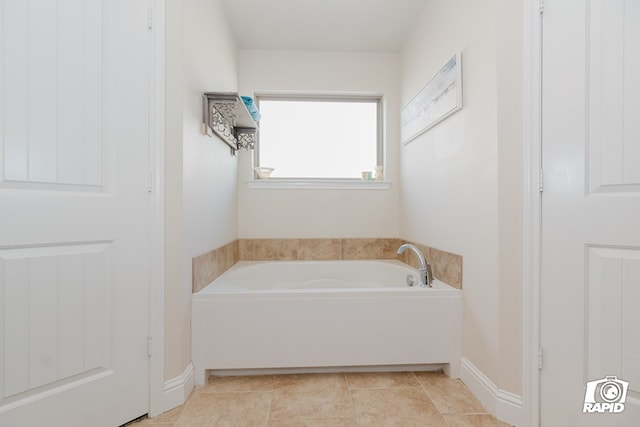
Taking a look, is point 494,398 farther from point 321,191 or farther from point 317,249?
point 321,191

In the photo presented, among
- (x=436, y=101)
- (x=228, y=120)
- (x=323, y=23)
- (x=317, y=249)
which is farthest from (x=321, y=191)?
(x=323, y=23)

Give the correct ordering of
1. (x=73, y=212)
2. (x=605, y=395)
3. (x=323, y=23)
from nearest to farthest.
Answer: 1. (x=605, y=395)
2. (x=73, y=212)
3. (x=323, y=23)

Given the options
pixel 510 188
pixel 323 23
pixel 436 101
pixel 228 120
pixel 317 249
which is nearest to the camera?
pixel 510 188

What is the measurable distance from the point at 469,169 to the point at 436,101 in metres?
0.59

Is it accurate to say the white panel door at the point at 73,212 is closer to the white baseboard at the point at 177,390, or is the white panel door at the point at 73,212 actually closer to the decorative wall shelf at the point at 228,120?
the white baseboard at the point at 177,390

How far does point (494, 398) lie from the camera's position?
Answer: 1374mm

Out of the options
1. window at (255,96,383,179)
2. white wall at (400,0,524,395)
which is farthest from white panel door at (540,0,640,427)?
window at (255,96,383,179)

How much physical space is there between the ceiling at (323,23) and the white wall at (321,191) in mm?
110

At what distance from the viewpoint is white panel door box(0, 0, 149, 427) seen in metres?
1.05

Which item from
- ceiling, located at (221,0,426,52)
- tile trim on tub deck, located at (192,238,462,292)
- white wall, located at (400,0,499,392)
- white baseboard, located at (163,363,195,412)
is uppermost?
ceiling, located at (221,0,426,52)

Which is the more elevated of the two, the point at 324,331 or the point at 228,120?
the point at 228,120

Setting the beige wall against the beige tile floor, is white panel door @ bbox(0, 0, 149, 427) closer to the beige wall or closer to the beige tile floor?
the beige tile floor

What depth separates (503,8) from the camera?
134 cm

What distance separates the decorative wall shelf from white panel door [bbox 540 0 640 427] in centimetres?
155
